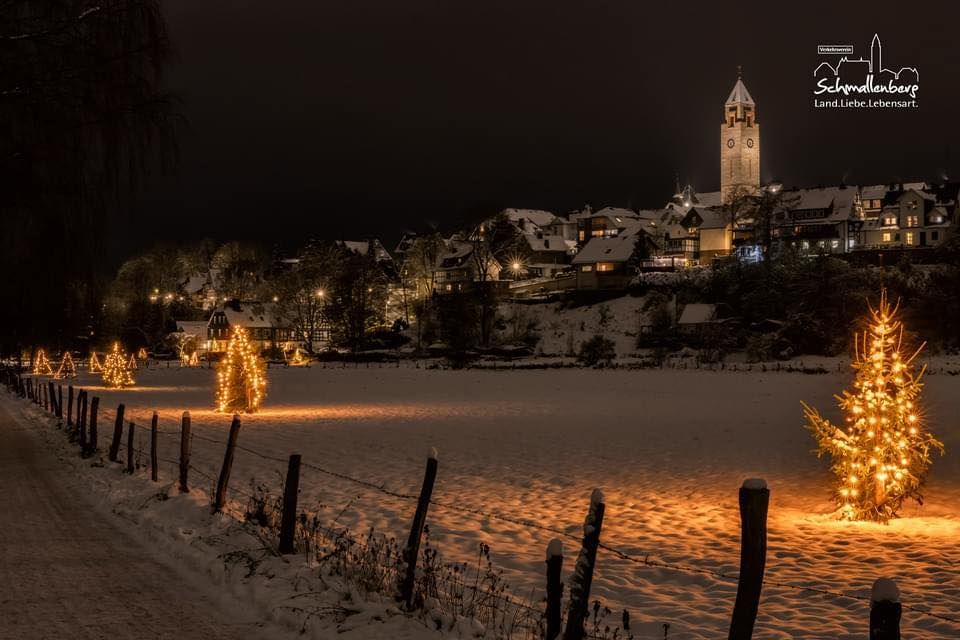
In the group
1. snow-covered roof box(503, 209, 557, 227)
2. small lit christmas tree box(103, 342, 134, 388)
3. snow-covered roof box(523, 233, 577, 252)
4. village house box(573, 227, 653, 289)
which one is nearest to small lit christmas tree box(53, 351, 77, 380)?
small lit christmas tree box(103, 342, 134, 388)

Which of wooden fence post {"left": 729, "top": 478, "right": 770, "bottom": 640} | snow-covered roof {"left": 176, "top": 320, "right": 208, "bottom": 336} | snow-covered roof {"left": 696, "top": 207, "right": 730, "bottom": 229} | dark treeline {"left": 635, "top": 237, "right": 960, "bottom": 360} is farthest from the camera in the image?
snow-covered roof {"left": 176, "top": 320, "right": 208, "bottom": 336}

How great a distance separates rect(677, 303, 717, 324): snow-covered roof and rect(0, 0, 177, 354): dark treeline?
2519 inches

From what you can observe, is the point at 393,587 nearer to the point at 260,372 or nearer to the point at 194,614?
the point at 194,614

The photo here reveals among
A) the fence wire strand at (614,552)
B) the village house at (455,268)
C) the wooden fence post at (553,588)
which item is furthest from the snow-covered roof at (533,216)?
the wooden fence post at (553,588)

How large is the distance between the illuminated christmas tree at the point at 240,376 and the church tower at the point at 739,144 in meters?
125

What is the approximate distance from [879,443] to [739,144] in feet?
472

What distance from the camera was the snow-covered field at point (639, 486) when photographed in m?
9.07

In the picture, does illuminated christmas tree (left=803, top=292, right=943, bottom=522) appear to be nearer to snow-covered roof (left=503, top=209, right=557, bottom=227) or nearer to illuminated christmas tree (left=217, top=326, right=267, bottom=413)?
illuminated christmas tree (left=217, top=326, right=267, bottom=413)

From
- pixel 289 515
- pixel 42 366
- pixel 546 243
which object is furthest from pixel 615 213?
pixel 289 515

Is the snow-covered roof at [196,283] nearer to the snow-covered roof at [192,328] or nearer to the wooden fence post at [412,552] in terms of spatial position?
the snow-covered roof at [192,328]

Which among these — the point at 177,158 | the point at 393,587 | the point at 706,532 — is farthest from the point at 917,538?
the point at 177,158

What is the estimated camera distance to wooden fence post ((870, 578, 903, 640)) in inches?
174

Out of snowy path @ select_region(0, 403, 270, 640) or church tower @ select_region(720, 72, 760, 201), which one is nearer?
snowy path @ select_region(0, 403, 270, 640)

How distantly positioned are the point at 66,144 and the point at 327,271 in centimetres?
8686
